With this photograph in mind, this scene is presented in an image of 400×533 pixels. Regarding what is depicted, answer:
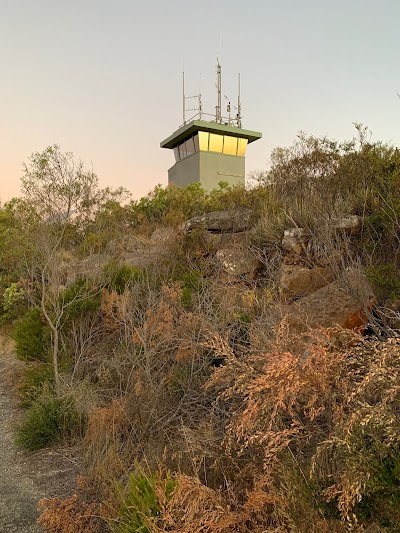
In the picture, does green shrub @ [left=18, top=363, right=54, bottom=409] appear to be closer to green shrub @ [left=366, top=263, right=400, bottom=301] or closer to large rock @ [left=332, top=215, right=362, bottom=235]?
green shrub @ [left=366, top=263, right=400, bottom=301]

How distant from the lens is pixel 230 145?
2900 centimetres

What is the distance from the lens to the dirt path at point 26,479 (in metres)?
3.34

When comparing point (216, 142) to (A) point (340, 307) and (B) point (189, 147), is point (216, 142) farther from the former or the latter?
(A) point (340, 307)

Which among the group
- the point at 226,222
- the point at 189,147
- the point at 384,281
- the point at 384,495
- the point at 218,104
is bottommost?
the point at 384,495

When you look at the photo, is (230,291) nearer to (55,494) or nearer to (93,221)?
(55,494)

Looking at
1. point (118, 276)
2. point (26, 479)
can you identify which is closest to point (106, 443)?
point (26, 479)

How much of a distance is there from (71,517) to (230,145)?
27922mm

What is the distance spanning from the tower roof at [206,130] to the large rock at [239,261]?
21337 mm

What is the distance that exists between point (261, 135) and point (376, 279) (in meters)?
27.7

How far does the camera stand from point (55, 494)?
3.70m

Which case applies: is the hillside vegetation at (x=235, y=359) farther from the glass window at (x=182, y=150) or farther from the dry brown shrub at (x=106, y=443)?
the glass window at (x=182, y=150)

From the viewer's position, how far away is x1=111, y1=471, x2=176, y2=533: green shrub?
2.57 metres

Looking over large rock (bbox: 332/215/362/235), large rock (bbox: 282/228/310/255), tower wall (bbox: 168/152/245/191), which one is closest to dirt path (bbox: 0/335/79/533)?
large rock (bbox: 282/228/310/255)

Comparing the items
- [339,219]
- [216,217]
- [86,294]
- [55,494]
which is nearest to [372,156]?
[339,219]
